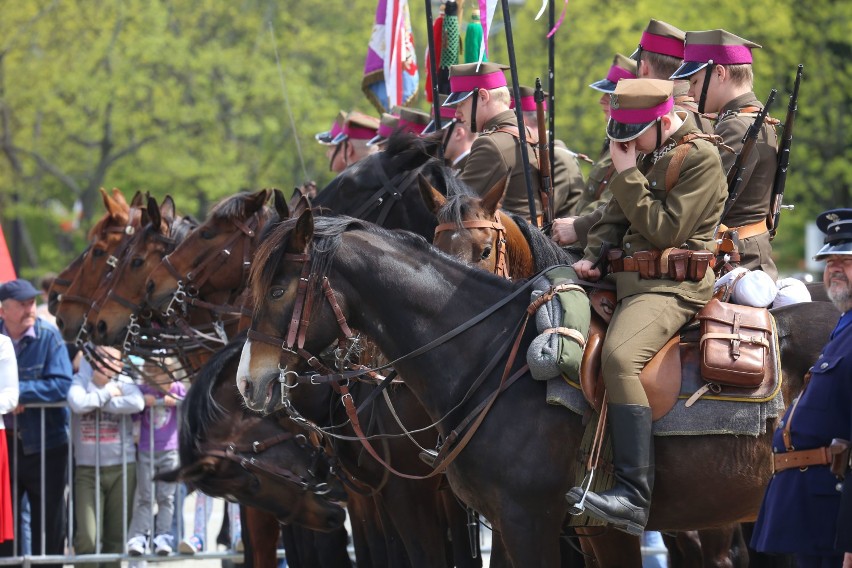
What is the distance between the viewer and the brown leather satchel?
19.2 feet

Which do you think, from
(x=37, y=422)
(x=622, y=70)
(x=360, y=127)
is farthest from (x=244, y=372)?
(x=360, y=127)

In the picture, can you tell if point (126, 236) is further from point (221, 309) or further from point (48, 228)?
point (48, 228)

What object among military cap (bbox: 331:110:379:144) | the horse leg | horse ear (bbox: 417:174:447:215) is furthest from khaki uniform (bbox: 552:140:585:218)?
the horse leg

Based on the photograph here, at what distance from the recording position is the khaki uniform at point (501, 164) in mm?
8172

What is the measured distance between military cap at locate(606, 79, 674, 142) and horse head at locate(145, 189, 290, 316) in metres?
3.80

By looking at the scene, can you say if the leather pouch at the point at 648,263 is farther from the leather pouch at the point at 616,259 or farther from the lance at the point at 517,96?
the lance at the point at 517,96

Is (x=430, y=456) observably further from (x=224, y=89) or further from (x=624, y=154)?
(x=224, y=89)

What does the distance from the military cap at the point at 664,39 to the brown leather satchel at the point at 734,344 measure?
2.19 meters

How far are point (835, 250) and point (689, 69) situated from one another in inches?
99.0

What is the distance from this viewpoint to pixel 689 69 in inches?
284

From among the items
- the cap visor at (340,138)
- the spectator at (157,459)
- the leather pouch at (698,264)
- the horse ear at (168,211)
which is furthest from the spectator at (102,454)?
the leather pouch at (698,264)

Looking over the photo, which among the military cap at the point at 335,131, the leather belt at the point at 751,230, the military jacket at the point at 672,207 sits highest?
the military jacket at the point at 672,207

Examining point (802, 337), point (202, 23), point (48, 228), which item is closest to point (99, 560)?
point (802, 337)

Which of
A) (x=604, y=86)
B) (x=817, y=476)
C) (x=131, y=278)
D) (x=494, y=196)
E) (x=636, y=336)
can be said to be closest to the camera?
(x=817, y=476)
